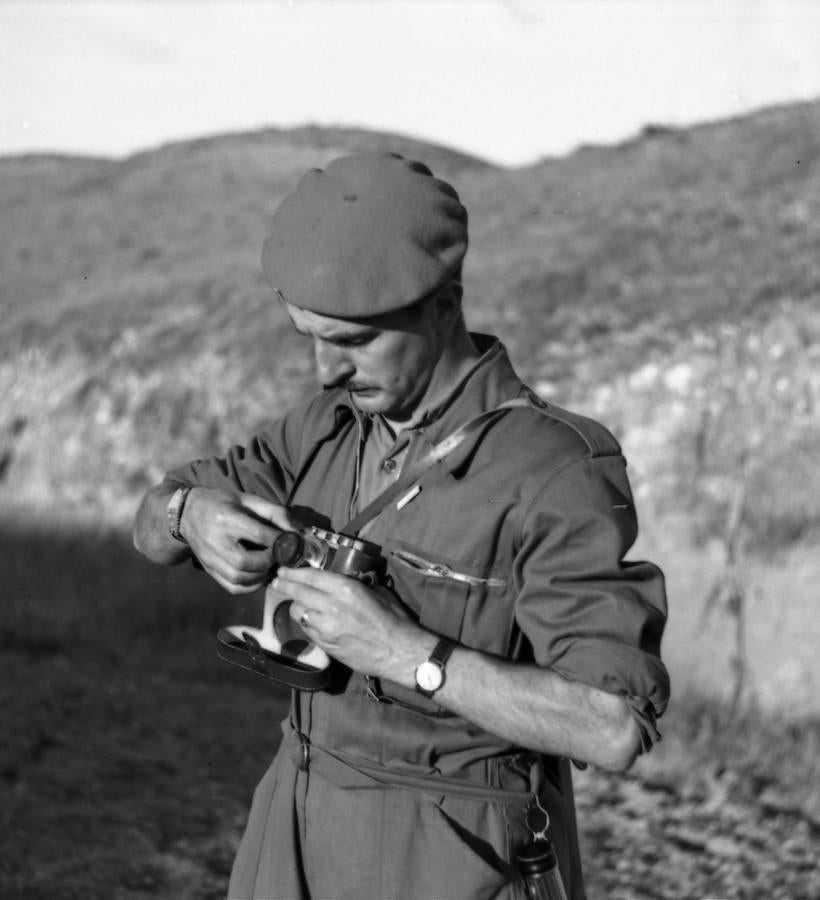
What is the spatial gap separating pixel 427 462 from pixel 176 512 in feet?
1.91

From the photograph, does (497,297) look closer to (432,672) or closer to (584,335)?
(584,335)

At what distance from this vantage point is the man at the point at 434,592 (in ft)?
6.05

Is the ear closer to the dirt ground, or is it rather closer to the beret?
the beret

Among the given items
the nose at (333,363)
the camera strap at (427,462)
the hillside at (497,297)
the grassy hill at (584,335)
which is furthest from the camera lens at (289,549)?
the hillside at (497,297)

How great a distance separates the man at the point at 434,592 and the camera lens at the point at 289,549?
0.03 m

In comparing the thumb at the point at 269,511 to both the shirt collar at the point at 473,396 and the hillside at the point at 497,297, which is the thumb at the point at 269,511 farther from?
the hillside at the point at 497,297

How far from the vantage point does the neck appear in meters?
2.16

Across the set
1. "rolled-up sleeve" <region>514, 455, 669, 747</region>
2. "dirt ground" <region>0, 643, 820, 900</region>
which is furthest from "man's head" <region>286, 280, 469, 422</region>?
"dirt ground" <region>0, 643, 820, 900</region>

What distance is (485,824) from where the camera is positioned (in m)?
2.02

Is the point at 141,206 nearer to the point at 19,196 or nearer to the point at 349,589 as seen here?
the point at 19,196

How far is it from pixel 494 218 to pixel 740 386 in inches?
265

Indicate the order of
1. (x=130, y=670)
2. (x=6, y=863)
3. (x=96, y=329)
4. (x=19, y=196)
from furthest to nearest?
(x=19, y=196) < (x=96, y=329) < (x=130, y=670) < (x=6, y=863)

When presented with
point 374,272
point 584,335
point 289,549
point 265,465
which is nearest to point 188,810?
point 265,465

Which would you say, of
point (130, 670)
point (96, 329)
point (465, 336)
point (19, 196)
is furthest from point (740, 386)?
point (19, 196)
